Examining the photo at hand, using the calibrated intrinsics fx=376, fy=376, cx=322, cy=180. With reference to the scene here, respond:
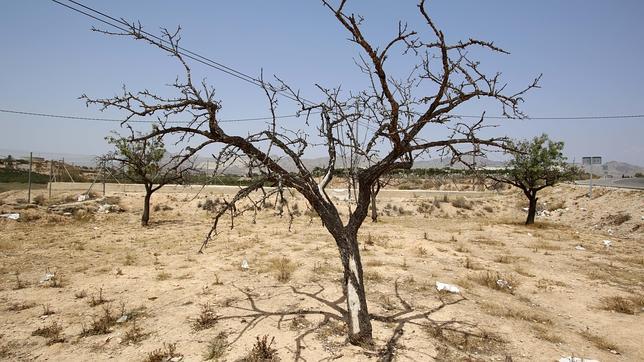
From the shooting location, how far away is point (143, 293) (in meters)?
8.09

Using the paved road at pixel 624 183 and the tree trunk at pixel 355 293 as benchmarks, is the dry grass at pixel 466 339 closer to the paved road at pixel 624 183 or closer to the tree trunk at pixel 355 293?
the tree trunk at pixel 355 293

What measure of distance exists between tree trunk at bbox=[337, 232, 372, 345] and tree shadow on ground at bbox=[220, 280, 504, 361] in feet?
0.67

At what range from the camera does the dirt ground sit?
5714 millimetres

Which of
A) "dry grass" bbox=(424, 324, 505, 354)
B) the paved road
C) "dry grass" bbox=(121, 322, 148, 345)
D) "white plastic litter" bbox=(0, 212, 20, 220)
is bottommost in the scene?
"dry grass" bbox=(121, 322, 148, 345)

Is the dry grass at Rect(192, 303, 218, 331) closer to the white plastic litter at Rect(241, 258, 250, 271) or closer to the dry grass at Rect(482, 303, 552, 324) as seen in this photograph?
the white plastic litter at Rect(241, 258, 250, 271)

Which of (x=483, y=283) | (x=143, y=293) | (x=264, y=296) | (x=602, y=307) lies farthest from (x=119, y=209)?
(x=602, y=307)

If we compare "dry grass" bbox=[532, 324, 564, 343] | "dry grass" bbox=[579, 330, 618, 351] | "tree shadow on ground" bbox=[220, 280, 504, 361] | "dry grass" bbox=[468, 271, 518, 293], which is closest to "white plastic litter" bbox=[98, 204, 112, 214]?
"tree shadow on ground" bbox=[220, 280, 504, 361]

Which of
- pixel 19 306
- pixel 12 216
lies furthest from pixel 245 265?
pixel 12 216

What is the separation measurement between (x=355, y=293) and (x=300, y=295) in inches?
107

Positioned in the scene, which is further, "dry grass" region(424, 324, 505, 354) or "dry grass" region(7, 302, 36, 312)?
"dry grass" region(7, 302, 36, 312)

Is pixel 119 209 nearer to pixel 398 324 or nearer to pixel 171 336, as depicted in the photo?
pixel 171 336

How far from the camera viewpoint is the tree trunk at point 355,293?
545 cm

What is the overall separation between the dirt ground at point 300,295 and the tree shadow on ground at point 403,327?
0.10 ft

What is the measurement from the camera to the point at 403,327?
Result: 6.30 m
